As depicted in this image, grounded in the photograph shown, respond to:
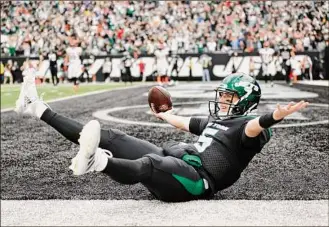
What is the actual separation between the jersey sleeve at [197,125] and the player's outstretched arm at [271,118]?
734 mm

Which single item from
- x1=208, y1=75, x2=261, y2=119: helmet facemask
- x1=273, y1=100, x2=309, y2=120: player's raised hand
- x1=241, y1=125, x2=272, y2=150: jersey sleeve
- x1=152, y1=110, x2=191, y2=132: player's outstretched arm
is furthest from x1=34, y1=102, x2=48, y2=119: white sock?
x1=273, y1=100, x2=309, y2=120: player's raised hand

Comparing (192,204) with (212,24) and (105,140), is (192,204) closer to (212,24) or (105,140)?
(105,140)

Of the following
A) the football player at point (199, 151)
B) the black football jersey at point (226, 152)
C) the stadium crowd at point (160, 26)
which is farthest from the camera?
the stadium crowd at point (160, 26)

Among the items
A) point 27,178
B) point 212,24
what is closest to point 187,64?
point 212,24

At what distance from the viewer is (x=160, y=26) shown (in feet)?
106

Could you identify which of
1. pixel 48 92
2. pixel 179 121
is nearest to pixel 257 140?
pixel 179 121

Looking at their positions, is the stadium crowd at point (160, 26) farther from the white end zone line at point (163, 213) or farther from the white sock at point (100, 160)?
the white sock at point (100, 160)

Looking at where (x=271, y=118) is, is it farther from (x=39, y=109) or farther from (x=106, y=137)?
(x=39, y=109)

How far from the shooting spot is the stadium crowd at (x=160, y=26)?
1134 inches

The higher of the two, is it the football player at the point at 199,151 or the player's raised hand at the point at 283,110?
the player's raised hand at the point at 283,110

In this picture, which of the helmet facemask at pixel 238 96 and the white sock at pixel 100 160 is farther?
the helmet facemask at pixel 238 96

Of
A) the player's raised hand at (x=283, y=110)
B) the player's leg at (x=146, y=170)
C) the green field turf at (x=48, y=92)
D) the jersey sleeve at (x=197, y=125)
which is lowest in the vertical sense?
the green field turf at (x=48, y=92)

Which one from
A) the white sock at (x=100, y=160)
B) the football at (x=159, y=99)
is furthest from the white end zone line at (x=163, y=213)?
the football at (x=159, y=99)

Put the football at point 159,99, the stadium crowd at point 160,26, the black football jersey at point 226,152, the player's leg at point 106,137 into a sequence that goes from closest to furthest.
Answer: the black football jersey at point 226,152, the player's leg at point 106,137, the football at point 159,99, the stadium crowd at point 160,26
